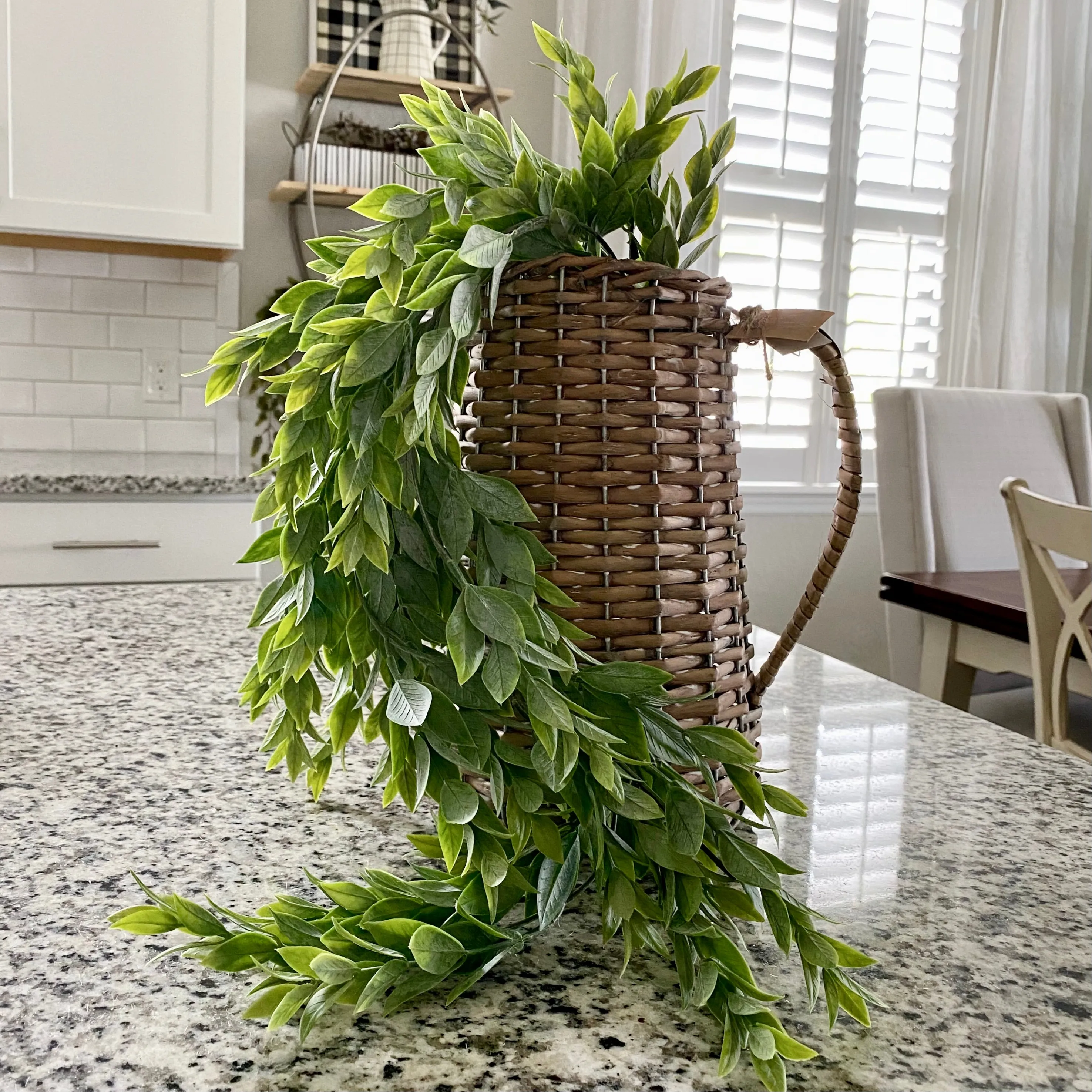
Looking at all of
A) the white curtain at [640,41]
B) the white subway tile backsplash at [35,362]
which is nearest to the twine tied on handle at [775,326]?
the white curtain at [640,41]

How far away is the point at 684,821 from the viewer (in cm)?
41

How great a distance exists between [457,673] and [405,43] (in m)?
2.65

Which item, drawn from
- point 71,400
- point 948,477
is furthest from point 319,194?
point 948,477

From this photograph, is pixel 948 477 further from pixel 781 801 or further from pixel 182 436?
pixel 781 801

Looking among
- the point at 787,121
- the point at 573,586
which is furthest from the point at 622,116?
the point at 787,121

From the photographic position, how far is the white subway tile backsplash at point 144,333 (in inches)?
108

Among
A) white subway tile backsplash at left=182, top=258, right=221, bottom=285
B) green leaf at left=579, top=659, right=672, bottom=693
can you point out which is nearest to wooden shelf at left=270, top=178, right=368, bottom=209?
white subway tile backsplash at left=182, top=258, right=221, bottom=285

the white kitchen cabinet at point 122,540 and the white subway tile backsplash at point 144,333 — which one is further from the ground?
the white subway tile backsplash at point 144,333

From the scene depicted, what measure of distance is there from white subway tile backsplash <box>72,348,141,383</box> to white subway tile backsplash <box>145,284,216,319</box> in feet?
0.45

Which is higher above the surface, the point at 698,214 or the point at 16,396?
the point at 698,214

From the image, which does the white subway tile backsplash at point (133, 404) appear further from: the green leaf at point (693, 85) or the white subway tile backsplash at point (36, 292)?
the green leaf at point (693, 85)

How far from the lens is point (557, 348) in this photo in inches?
19.1

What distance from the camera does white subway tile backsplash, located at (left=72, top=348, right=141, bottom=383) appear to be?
108 inches

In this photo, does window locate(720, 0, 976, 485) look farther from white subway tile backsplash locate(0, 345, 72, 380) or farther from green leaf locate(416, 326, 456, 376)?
green leaf locate(416, 326, 456, 376)
